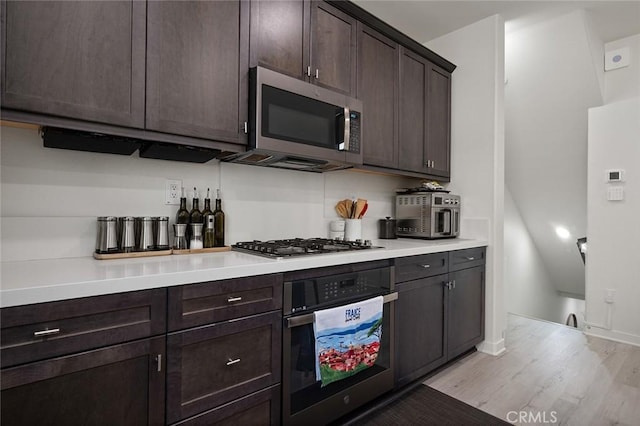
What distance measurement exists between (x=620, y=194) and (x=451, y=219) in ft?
5.16

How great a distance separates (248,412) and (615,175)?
347 centimetres

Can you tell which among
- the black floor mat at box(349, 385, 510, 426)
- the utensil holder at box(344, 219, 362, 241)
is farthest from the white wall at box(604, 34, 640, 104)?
the black floor mat at box(349, 385, 510, 426)

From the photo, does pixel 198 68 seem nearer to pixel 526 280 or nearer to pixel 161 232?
pixel 161 232

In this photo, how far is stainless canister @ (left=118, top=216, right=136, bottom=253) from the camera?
1521 mm

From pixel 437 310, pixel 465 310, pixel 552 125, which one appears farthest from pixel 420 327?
pixel 552 125

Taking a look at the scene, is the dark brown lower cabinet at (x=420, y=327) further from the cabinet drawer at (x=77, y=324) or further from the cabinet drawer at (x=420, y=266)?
the cabinet drawer at (x=77, y=324)

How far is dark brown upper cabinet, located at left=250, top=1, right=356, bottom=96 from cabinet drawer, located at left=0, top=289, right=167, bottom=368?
4.03 ft

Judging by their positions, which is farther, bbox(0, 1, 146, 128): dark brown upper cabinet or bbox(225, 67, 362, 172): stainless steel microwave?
bbox(225, 67, 362, 172): stainless steel microwave

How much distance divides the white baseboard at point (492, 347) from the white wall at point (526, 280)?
147cm

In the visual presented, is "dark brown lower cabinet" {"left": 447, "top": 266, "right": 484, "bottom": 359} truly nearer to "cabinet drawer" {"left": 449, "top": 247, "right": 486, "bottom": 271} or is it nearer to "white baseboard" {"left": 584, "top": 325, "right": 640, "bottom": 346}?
"cabinet drawer" {"left": 449, "top": 247, "right": 486, "bottom": 271}

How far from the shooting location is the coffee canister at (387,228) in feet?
9.04

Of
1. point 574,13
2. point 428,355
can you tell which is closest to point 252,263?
point 428,355

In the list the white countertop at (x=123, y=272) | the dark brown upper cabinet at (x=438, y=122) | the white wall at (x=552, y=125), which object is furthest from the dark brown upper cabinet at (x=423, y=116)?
the white countertop at (x=123, y=272)

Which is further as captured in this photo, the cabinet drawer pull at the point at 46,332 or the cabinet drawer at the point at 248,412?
the cabinet drawer at the point at 248,412
